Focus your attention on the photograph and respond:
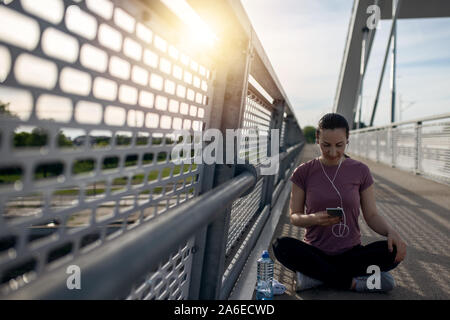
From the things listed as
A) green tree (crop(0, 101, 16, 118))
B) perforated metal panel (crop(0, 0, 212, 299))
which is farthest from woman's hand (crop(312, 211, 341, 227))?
green tree (crop(0, 101, 16, 118))

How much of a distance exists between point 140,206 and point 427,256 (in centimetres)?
261

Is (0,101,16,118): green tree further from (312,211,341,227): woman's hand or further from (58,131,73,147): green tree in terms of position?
(312,211,341,227): woman's hand

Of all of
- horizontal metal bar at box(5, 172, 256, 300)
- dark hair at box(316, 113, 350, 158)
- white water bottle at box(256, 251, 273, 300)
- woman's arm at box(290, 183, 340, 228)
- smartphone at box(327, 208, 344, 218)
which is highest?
dark hair at box(316, 113, 350, 158)

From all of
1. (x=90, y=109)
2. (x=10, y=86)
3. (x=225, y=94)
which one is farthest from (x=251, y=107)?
(x=10, y=86)

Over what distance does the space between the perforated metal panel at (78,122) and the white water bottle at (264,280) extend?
100 cm

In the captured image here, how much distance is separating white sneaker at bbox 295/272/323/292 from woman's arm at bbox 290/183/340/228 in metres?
0.31

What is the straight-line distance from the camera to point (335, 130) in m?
2.21

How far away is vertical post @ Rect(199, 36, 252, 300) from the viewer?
1681 mm

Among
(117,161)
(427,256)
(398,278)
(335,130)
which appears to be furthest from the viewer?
(427,256)

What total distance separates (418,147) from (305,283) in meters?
6.39

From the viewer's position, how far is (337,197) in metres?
2.28

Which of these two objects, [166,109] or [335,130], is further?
[335,130]
